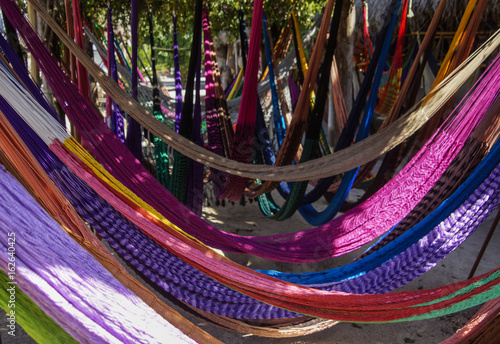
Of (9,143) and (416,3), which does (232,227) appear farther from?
(416,3)

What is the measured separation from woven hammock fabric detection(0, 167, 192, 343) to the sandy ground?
3.45 ft

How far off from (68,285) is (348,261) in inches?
74.7

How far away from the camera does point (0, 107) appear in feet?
3.72

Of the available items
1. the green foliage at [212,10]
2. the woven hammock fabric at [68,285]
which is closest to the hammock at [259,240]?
the woven hammock fabric at [68,285]

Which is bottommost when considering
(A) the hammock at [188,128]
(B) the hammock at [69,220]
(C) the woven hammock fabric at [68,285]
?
(C) the woven hammock fabric at [68,285]

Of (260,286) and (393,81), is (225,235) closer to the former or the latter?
(260,286)

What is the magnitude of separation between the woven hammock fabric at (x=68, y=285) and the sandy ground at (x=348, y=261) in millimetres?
1051

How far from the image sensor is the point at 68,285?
724 millimetres

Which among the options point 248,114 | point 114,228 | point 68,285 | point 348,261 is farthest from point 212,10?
point 68,285

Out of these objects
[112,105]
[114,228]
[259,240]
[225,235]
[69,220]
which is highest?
[112,105]

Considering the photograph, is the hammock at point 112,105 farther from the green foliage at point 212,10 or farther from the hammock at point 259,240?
the hammock at point 259,240

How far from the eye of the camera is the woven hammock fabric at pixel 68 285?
2.26ft

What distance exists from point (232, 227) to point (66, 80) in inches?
63.2

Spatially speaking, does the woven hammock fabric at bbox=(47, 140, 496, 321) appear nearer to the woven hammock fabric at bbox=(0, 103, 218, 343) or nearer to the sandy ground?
the woven hammock fabric at bbox=(0, 103, 218, 343)
